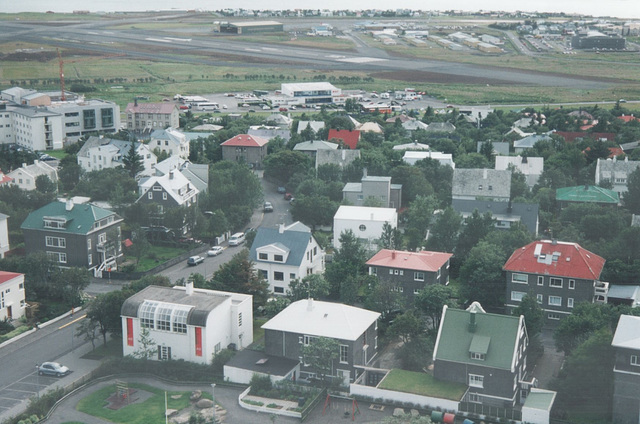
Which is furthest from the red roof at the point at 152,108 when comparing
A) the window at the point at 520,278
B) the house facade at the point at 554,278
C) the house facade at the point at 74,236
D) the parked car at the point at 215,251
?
the window at the point at 520,278

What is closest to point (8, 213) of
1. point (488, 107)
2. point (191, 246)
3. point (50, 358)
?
point (191, 246)

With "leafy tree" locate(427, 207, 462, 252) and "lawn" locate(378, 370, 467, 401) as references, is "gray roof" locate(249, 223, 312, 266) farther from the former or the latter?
"lawn" locate(378, 370, 467, 401)

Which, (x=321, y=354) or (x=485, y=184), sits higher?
(x=485, y=184)

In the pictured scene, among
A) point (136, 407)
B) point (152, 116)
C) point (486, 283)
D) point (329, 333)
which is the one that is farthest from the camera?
point (152, 116)

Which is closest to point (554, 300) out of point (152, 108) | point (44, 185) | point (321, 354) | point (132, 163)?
point (321, 354)

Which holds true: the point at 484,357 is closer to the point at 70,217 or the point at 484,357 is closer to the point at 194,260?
the point at 194,260

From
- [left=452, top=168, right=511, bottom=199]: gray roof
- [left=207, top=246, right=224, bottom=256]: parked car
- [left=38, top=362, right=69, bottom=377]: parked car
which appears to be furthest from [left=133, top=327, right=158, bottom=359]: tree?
[left=452, top=168, right=511, bottom=199]: gray roof

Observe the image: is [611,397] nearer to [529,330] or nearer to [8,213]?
[529,330]
